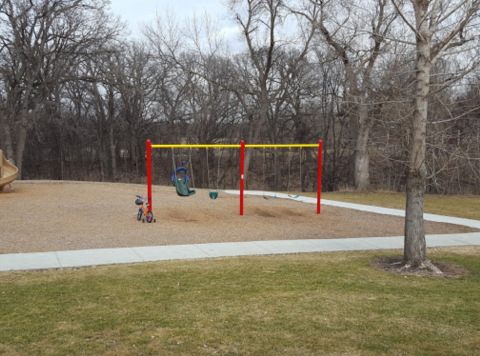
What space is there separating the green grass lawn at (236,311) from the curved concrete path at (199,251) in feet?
1.84

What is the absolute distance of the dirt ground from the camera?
10055 mm

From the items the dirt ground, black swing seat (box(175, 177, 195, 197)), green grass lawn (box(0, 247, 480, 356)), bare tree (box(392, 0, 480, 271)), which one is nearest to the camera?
green grass lawn (box(0, 247, 480, 356))

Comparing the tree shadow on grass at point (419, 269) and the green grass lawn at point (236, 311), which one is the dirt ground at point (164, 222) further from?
the tree shadow on grass at point (419, 269)

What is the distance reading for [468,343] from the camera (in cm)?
466

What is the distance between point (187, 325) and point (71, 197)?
12.4 meters

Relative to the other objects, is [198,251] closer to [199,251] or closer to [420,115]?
[199,251]

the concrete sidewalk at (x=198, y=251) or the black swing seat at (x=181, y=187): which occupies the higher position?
the black swing seat at (x=181, y=187)

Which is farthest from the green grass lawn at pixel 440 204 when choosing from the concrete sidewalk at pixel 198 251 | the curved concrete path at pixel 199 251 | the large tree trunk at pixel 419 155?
the large tree trunk at pixel 419 155

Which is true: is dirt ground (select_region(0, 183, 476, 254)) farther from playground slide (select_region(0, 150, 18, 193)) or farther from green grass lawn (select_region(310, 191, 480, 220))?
green grass lawn (select_region(310, 191, 480, 220))

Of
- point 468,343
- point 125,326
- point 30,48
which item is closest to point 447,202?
point 468,343

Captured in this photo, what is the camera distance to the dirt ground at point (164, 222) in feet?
33.0

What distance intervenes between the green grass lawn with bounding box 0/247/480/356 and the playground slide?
11208 mm

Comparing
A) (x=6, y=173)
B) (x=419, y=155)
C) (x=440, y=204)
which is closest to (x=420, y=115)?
(x=419, y=155)

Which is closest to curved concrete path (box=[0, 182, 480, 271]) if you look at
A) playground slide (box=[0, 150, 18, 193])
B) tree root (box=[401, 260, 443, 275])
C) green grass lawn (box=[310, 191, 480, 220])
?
tree root (box=[401, 260, 443, 275])
